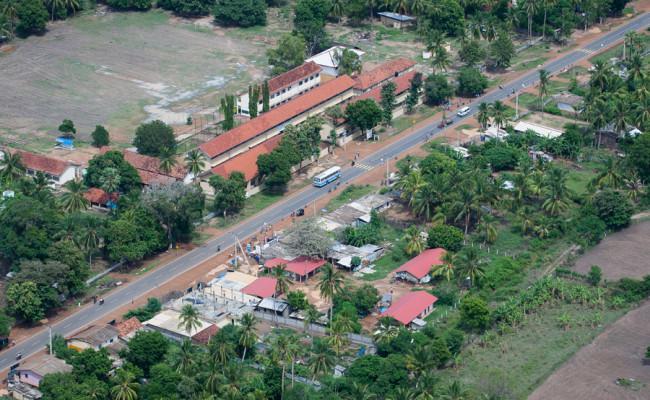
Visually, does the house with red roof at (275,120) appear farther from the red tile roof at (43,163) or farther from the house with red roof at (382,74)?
the red tile roof at (43,163)

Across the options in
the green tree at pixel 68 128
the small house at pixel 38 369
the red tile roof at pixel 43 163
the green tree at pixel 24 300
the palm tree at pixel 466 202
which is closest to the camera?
the small house at pixel 38 369

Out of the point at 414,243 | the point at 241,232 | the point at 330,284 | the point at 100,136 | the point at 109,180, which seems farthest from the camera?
the point at 100,136

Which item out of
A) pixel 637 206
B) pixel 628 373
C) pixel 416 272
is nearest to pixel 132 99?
pixel 416 272

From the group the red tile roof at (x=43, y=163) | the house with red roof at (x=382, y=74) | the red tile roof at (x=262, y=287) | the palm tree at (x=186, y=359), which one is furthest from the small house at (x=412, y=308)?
the house with red roof at (x=382, y=74)

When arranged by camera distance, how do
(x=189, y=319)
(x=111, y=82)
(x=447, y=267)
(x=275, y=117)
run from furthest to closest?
(x=111, y=82)
(x=275, y=117)
(x=447, y=267)
(x=189, y=319)

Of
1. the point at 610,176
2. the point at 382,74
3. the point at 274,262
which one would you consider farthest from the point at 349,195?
the point at 382,74

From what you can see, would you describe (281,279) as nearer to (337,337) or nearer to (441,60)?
(337,337)

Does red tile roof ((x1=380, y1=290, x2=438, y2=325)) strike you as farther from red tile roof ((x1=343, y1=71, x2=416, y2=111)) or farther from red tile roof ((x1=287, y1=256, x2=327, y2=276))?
red tile roof ((x1=343, y1=71, x2=416, y2=111))

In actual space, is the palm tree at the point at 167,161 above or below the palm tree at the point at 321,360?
above
